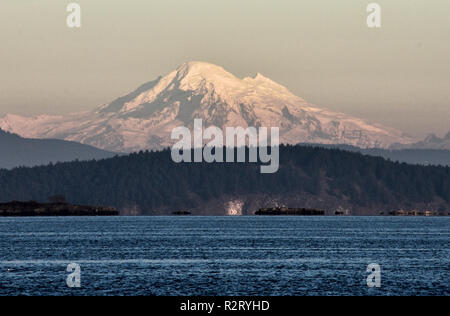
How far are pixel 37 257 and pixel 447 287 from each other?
245ft

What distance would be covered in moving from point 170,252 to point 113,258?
19977 millimetres

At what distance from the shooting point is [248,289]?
10681 cm

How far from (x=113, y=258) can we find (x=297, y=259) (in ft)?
99.4

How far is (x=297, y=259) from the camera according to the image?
15338 centimetres
